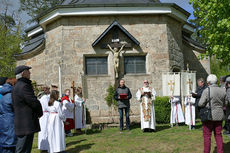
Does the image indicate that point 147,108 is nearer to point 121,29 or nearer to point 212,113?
point 212,113

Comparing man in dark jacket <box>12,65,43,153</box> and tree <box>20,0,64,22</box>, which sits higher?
tree <box>20,0,64,22</box>

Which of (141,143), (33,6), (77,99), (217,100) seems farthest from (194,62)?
(33,6)

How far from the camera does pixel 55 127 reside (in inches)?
239

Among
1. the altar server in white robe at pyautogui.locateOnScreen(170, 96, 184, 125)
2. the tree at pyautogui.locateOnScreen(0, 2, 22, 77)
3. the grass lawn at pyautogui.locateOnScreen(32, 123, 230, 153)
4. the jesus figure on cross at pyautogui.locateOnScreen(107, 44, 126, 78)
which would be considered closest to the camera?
the grass lawn at pyautogui.locateOnScreen(32, 123, 230, 153)

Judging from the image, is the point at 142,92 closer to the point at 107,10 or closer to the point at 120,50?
the point at 120,50

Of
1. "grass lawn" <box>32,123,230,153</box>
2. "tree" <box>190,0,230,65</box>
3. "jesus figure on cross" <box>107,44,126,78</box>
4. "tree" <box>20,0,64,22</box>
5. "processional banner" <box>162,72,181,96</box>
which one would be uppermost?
"tree" <box>20,0,64,22</box>

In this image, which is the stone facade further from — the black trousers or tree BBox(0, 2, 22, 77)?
tree BBox(0, 2, 22, 77)

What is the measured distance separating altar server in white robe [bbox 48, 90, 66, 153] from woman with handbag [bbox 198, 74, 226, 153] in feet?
11.0

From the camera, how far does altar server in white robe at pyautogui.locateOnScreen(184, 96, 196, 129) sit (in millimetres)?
9130

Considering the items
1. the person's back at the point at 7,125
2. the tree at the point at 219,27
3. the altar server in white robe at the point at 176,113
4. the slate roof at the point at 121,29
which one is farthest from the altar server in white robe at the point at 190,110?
the person's back at the point at 7,125

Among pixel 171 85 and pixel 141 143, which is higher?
pixel 171 85

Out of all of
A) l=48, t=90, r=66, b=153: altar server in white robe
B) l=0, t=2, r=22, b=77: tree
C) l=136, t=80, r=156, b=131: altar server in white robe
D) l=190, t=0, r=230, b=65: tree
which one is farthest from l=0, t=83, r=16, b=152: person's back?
l=0, t=2, r=22, b=77: tree

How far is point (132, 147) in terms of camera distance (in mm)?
6777

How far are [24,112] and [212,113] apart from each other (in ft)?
12.7
